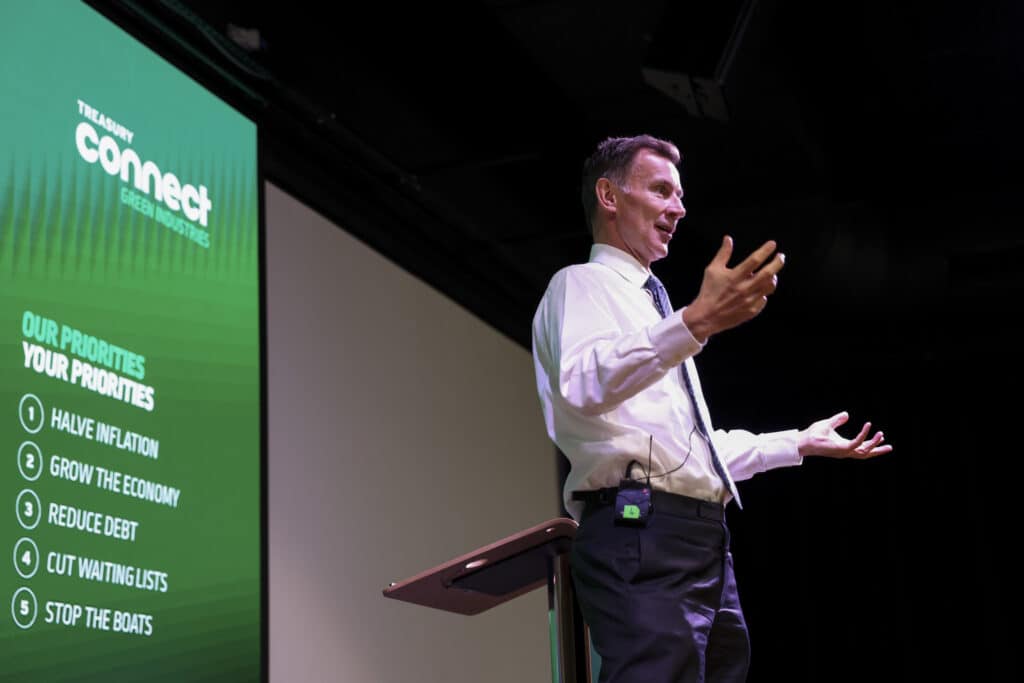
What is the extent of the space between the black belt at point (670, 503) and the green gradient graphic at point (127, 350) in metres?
1.23

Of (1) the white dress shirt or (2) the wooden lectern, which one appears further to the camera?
(2) the wooden lectern

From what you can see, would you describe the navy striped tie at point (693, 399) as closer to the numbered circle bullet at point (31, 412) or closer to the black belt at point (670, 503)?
the black belt at point (670, 503)

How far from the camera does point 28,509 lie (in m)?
2.61

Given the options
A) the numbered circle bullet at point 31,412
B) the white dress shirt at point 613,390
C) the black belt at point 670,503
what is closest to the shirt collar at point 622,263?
the white dress shirt at point 613,390

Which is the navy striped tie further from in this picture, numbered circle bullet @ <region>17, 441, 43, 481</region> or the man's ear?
numbered circle bullet @ <region>17, 441, 43, 481</region>

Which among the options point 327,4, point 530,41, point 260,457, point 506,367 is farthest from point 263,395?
point 506,367

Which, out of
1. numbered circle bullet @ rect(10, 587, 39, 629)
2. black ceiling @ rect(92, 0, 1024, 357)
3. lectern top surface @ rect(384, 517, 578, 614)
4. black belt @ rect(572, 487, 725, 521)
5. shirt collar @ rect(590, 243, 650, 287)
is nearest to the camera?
black belt @ rect(572, 487, 725, 521)

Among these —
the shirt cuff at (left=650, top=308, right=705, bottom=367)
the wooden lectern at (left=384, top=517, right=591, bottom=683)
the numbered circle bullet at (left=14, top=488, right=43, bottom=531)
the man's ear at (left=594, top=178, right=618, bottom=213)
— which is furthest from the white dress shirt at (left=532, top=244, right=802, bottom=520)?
the numbered circle bullet at (left=14, top=488, right=43, bottom=531)

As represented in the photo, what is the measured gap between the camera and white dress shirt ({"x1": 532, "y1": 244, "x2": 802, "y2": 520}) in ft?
5.91

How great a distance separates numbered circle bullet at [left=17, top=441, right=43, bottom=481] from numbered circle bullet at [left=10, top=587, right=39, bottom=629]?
0.23 metres

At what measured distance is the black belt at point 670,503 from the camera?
1917mm

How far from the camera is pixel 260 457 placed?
342 centimetres

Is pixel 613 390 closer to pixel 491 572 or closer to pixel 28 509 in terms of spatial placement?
pixel 491 572

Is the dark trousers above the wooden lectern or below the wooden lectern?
below
